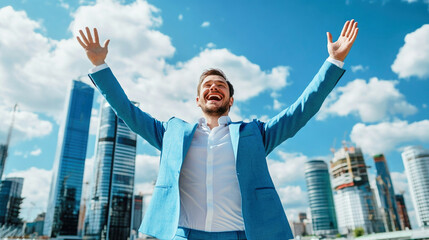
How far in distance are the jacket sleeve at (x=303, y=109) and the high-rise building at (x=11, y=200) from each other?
521 feet

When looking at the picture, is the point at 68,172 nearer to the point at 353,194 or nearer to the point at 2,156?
the point at 2,156

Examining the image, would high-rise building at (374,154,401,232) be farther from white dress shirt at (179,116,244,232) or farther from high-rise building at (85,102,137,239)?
white dress shirt at (179,116,244,232)

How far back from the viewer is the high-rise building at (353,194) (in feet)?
492

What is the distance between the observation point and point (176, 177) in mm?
2416

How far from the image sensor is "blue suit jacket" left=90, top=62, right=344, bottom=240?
7.41 ft

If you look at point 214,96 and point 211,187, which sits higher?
point 214,96

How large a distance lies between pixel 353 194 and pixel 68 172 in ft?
452

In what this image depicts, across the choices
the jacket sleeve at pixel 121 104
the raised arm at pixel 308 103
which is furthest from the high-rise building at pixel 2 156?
the raised arm at pixel 308 103

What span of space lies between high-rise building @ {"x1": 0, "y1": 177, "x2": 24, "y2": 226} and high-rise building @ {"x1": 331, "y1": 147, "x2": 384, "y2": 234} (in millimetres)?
154566

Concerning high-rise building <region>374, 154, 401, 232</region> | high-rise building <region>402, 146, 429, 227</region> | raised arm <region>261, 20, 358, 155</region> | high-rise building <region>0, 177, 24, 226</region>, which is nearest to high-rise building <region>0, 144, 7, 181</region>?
high-rise building <region>0, 177, 24, 226</region>

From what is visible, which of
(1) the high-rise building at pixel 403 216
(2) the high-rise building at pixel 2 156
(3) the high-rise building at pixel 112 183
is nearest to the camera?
(2) the high-rise building at pixel 2 156

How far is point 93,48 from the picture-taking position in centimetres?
283

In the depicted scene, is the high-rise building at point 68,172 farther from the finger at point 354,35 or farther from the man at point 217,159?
the finger at point 354,35

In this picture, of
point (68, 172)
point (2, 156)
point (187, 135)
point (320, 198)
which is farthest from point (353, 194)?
point (187, 135)
